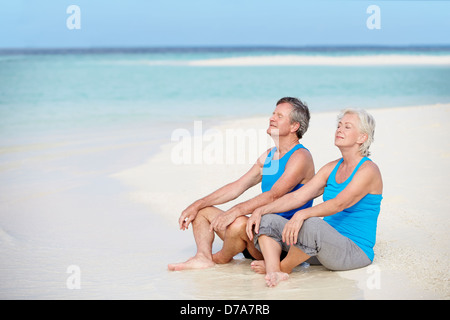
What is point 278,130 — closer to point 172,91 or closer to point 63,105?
point 63,105

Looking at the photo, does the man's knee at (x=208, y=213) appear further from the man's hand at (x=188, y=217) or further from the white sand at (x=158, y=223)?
the white sand at (x=158, y=223)

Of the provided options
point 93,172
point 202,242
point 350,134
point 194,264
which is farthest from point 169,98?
point 350,134

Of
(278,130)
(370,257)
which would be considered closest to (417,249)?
(370,257)

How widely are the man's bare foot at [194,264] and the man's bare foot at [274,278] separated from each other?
542mm

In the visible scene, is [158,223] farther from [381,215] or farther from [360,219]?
[360,219]

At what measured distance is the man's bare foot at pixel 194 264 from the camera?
414 cm

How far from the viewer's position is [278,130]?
13.8ft

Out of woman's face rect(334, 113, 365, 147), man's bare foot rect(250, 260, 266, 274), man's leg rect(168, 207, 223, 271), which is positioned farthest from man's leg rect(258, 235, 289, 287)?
woman's face rect(334, 113, 365, 147)

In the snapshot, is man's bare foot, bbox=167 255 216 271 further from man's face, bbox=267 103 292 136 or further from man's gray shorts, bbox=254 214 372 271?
man's face, bbox=267 103 292 136

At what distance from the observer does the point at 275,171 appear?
4266 millimetres

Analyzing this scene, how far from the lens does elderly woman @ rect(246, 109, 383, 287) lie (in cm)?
372

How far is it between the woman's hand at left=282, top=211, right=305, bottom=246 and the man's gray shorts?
1.7 inches

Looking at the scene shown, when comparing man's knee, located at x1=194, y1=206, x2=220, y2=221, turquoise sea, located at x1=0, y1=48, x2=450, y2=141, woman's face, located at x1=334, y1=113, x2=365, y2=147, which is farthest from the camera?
turquoise sea, located at x1=0, y1=48, x2=450, y2=141
